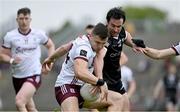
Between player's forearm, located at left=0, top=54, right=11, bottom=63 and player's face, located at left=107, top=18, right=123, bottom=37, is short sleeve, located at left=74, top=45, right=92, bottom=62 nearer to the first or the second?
player's face, located at left=107, top=18, right=123, bottom=37

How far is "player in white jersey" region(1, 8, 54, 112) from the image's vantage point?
15477 mm

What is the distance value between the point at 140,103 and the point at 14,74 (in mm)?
19669

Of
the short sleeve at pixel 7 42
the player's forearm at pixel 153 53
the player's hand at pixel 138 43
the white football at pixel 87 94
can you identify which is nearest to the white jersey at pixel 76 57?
the white football at pixel 87 94

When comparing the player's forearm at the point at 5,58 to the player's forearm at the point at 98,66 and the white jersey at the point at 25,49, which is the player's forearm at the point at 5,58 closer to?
the white jersey at the point at 25,49

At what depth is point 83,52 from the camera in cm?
1203

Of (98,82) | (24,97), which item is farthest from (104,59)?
(24,97)

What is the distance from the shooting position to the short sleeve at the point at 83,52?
473 inches

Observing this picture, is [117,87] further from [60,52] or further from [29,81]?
A: [29,81]

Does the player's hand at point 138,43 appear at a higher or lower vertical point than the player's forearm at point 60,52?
higher

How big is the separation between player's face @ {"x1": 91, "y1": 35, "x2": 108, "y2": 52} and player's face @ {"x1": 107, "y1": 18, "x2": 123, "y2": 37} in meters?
0.73

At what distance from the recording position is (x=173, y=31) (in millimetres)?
58750

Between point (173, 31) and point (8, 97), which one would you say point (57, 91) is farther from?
point (173, 31)

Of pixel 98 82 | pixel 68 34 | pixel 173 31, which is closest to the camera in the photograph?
pixel 98 82

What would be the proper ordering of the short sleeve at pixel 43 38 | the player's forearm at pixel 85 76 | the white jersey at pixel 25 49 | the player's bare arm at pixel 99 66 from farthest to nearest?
1. the short sleeve at pixel 43 38
2. the white jersey at pixel 25 49
3. the player's bare arm at pixel 99 66
4. the player's forearm at pixel 85 76
